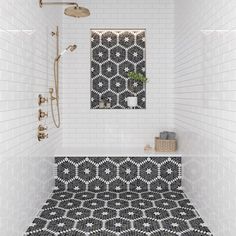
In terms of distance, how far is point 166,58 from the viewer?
4.10 metres

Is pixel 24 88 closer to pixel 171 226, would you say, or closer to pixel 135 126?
pixel 171 226

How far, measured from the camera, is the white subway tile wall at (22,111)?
2098mm

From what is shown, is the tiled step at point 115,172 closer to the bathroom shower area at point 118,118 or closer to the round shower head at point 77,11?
the bathroom shower area at point 118,118

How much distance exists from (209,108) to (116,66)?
6.31 feet

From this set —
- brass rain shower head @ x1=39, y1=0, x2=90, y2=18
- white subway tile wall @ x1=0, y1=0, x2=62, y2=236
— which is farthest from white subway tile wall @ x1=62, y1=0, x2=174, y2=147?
brass rain shower head @ x1=39, y1=0, x2=90, y2=18

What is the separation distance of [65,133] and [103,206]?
1.33m


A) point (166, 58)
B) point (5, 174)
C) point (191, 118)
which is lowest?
point (5, 174)

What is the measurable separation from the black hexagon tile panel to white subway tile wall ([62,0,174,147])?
0.39 feet

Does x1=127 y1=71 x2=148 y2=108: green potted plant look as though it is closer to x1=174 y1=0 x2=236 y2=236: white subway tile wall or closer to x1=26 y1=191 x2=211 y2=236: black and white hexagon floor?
x1=174 y1=0 x2=236 y2=236: white subway tile wall

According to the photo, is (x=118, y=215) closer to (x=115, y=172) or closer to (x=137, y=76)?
(x=115, y=172)

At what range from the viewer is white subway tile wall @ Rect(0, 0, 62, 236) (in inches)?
82.6

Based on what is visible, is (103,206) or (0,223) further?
(103,206)

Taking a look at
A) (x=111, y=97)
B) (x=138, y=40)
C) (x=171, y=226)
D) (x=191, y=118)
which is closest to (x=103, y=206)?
(x=171, y=226)

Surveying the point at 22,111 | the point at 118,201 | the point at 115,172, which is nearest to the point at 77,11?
the point at 22,111
